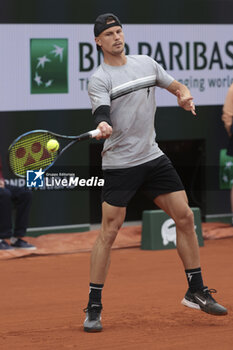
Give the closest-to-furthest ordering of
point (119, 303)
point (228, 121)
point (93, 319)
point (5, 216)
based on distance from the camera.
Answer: point (93, 319), point (119, 303), point (5, 216), point (228, 121)

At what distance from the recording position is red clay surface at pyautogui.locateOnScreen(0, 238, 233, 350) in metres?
5.06

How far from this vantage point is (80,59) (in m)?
9.18

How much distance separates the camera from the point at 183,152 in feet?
32.9

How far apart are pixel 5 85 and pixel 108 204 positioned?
3.85 meters

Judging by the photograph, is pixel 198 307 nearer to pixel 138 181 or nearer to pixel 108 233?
pixel 108 233

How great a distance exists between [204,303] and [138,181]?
2.87ft

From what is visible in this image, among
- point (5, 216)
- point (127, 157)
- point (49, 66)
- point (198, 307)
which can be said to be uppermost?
point (49, 66)

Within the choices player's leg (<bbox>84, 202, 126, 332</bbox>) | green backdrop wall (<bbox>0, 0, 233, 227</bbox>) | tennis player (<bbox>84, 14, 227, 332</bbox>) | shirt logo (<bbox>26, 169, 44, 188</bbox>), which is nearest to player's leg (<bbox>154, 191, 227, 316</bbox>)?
tennis player (<bbox>84, 14, 227, 332</bbox>)

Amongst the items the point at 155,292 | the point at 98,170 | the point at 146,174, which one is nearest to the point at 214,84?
the point at 98,170

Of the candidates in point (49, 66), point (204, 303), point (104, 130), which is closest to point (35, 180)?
point (49, 66)

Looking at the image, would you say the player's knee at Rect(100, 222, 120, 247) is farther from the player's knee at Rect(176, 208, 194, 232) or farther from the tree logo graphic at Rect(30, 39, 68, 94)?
the tree logo graphic at Rect(30, 39, 68, 94)

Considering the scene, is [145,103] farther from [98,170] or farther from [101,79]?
[98,170]

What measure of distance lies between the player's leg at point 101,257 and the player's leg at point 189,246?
0.31 metres

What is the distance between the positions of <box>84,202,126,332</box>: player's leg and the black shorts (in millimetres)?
64
